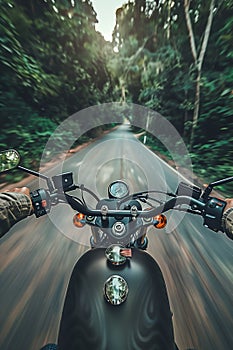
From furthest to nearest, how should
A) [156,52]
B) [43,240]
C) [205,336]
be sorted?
[156,52] → [43,240] → [205,336]

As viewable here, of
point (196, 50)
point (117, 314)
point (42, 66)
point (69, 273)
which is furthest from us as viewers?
point (196, 50)

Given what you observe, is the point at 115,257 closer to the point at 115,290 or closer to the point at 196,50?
the point at 115,290

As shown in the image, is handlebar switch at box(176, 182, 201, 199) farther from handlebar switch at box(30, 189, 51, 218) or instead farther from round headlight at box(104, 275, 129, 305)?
handlebar switch at box(30, 189, 51, 218)

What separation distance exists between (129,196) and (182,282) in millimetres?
1557

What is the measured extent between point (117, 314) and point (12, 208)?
757 millimetres

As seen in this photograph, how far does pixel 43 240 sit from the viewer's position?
2836mm

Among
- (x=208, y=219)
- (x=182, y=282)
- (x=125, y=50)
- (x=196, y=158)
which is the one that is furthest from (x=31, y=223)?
(x=125, y=50)

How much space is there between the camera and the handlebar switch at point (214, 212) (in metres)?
1.08

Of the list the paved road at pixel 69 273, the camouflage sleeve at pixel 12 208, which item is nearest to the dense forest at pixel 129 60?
the paved road at pixel 69 273

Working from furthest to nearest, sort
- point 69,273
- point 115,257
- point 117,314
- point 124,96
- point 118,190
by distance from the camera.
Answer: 1. point 124,96
2. point 69,273
3. point 118,190
4. point 115,257
5. point 117,314

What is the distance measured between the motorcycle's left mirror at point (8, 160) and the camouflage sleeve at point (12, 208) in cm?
17

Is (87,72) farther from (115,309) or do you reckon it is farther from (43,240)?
(115,309)

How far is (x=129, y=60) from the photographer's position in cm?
1158

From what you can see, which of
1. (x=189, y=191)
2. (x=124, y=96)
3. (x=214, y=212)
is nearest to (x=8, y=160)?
(x=189, y=191)
